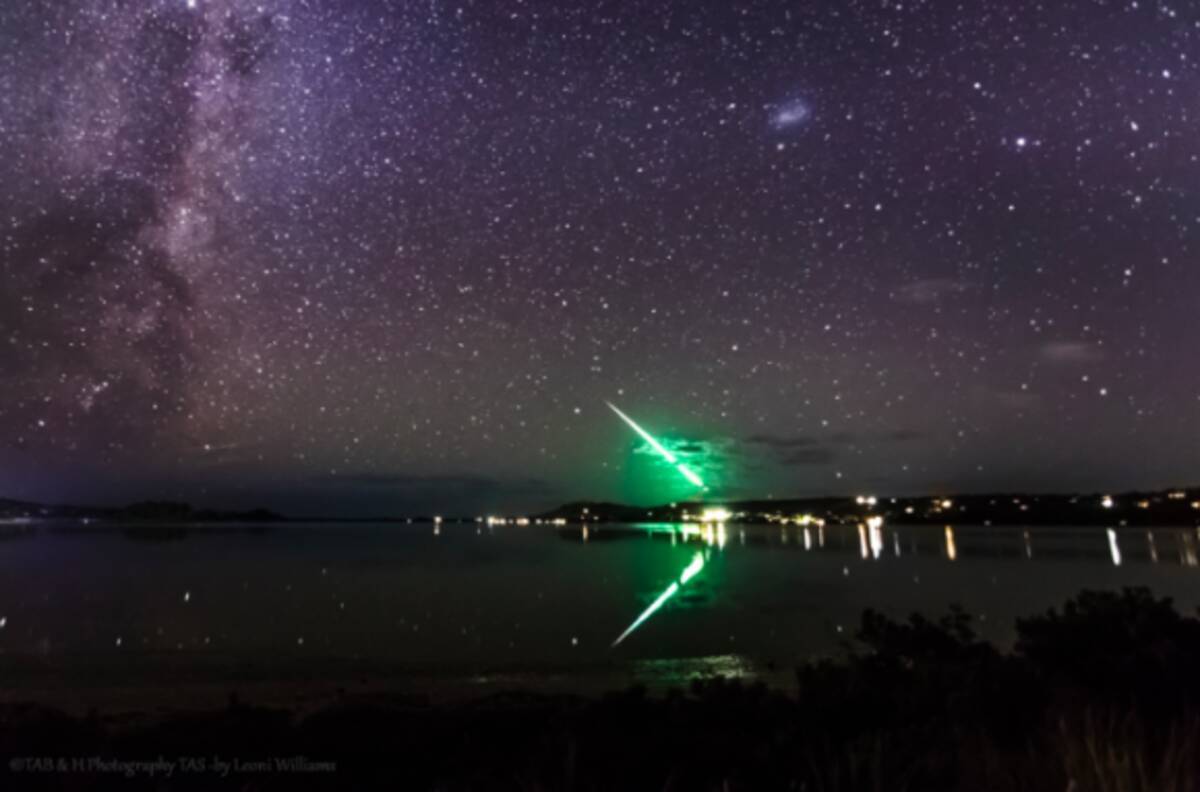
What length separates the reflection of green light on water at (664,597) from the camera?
29.0 meters

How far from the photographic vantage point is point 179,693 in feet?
60.7

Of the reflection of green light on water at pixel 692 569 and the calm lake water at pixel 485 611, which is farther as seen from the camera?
the reflection of green light on water at pixel 692 569

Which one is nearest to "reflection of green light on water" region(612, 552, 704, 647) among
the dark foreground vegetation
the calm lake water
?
the calm lake water

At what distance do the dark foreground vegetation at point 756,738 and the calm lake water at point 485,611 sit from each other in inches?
332

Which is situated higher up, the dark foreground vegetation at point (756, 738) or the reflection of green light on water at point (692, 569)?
the reflection of green light on water at point (692, 569)

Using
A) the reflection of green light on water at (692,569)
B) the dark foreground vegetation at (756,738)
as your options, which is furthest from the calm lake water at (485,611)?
the dark foreground vegetation at (756,738)

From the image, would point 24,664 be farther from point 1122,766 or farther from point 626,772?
point 1122,766

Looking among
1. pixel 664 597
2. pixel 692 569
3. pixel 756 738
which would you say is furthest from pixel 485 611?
pixel 692 569

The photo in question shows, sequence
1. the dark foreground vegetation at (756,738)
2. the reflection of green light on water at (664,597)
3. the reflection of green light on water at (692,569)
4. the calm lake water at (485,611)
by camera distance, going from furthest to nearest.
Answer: the reflection of green light on water at (692,569), the reflection of green light on water at (664,597), the calm lake water at (485,611), the dark foreground vegetation at (756,738)

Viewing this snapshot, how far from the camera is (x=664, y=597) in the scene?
1618 inches

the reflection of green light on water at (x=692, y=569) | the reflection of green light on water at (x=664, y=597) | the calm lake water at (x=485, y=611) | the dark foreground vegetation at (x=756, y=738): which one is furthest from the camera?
the reflection of green light on water at (x=692, y=569)

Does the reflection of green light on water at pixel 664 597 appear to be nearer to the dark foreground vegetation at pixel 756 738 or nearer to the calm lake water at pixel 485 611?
the calm lake water at pixel 485 611

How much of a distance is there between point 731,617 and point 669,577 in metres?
22.2

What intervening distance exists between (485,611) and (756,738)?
2692 centimetres
